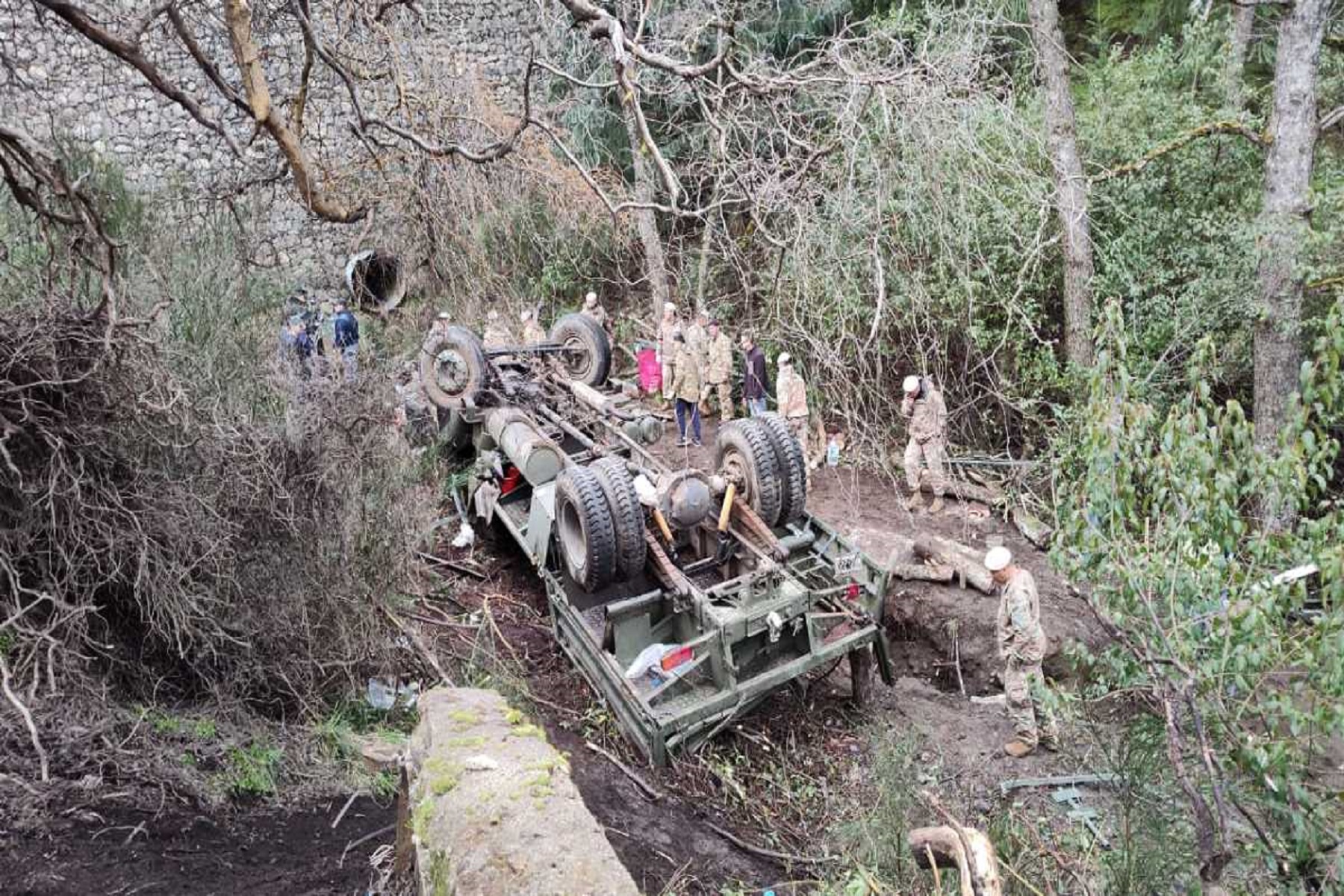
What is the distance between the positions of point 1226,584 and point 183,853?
4586 mm

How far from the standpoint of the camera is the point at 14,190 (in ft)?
11.9

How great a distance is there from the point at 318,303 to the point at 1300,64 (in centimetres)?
998

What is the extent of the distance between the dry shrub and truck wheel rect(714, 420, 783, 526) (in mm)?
2619

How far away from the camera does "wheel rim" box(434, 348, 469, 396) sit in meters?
9.85

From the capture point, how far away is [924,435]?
10055 millimetres

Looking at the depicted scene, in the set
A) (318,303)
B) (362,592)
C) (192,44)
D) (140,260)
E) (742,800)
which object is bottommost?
(742,800)

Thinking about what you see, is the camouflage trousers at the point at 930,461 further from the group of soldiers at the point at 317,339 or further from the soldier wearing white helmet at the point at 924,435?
the group of soldiers at the point at 317,339

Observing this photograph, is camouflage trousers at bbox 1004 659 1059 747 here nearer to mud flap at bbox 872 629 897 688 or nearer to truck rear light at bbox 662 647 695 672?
mud flap at bbox 872 629 897 688

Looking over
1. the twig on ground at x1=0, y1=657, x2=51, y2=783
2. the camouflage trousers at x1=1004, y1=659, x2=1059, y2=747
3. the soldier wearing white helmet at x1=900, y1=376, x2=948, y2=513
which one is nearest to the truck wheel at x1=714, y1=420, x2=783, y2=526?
the camouflage trousers at x1=1004, y1=659, x2=1059, y2=747

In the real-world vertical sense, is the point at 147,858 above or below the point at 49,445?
below

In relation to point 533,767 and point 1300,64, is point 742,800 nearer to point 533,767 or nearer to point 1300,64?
point 533,767

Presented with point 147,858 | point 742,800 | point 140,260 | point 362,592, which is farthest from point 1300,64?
point 147,858

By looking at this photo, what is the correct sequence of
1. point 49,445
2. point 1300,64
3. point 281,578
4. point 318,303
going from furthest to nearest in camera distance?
point 318,303
point 1300,64
point 281,578
point 49,445

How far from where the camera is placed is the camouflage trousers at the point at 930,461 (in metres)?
10.1
